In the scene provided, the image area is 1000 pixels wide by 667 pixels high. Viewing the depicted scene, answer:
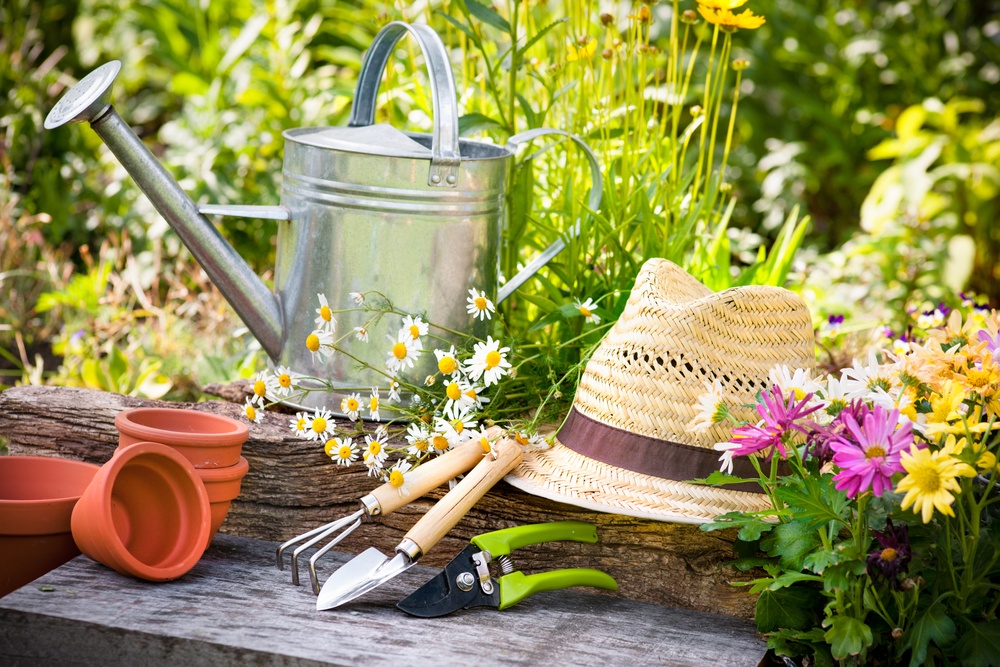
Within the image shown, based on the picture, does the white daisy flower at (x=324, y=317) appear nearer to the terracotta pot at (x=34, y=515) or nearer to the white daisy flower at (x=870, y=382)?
the terracotta pot at (x=34, y=515)

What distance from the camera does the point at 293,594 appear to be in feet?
4.62

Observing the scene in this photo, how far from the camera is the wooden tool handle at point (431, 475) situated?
1384 millimetres

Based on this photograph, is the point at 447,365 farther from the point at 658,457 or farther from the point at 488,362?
the point at 658,457

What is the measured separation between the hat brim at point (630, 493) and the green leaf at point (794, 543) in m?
0.11

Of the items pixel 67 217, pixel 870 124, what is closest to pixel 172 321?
pixel 67 217

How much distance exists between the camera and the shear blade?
4.47ft

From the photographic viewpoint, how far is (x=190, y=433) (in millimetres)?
1441

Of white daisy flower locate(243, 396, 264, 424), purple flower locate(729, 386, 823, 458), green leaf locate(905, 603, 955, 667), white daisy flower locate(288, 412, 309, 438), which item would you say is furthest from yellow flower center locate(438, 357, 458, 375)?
green leaf locate(905, 603, 955, 667)

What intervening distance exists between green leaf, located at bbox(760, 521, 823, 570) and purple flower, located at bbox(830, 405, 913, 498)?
0.16 meters

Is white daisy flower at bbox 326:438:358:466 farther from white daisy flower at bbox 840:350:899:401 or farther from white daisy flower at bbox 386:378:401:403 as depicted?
white daisy flower at bbox 840:350:899:401

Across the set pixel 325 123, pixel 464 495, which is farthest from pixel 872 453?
pixel 325 123

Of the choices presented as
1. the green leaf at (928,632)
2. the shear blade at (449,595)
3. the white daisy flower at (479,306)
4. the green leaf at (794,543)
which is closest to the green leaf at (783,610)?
the green leaf at (794,543)

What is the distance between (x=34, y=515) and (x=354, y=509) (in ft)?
1.60

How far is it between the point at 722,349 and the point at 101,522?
914mm
